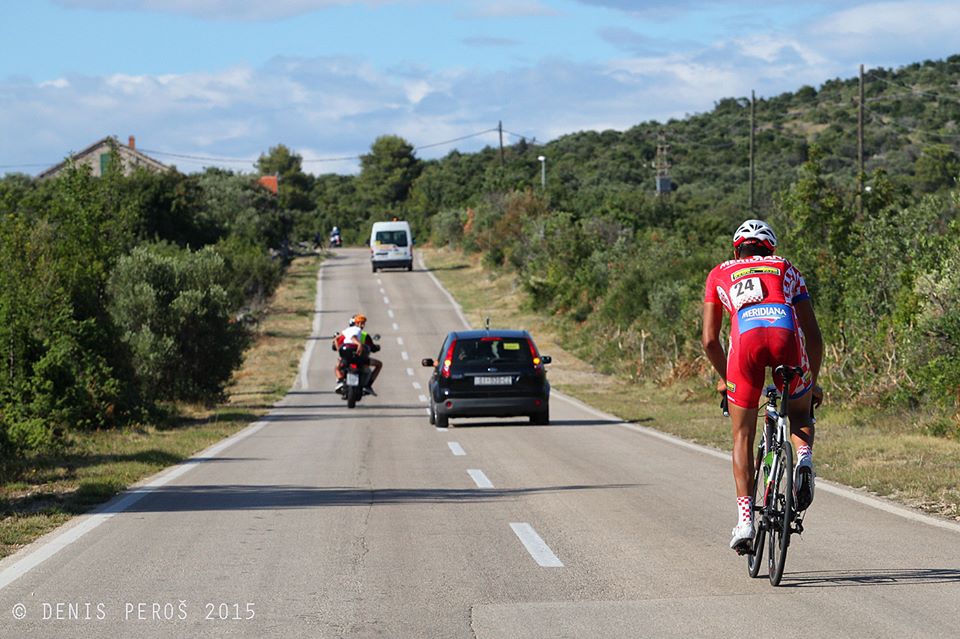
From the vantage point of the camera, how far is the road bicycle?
7277 mm

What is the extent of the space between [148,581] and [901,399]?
1493cm

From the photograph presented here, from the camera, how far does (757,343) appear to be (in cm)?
740

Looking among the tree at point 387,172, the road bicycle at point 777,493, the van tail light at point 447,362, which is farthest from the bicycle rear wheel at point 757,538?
the tree at point 387,172

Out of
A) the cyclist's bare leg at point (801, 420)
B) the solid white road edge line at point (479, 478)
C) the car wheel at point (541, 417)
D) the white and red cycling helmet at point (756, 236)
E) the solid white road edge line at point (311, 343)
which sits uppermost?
the white and red cycling helmet at point (756, 236)

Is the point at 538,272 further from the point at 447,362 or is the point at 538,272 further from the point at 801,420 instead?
the point at 801,420

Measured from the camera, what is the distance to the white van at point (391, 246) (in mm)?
78000

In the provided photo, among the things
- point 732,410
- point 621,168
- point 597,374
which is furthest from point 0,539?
point 621,168

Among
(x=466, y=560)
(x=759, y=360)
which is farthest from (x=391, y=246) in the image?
(x=759, y=360)

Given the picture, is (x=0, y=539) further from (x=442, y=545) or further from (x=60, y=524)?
(x=442, y=545)

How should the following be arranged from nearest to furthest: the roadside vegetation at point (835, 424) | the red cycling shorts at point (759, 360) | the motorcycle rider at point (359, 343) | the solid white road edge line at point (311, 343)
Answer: the red cycling shorts at point (759, 360)
the roadside vegetation at point (835, 424)
the motorcycle rider at point (359, 343)
the solid white road edge line at point (311, 343)

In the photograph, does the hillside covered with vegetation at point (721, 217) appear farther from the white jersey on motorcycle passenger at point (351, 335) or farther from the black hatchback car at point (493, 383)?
the white jersey on motorcycle passenger at point (351, 335)

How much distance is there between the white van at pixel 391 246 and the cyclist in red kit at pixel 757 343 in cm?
7050

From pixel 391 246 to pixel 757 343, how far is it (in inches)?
2802

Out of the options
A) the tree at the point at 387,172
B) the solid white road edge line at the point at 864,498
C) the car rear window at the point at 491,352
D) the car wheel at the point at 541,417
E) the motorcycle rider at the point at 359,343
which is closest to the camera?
the solid white road edge line at the point at 864,498
